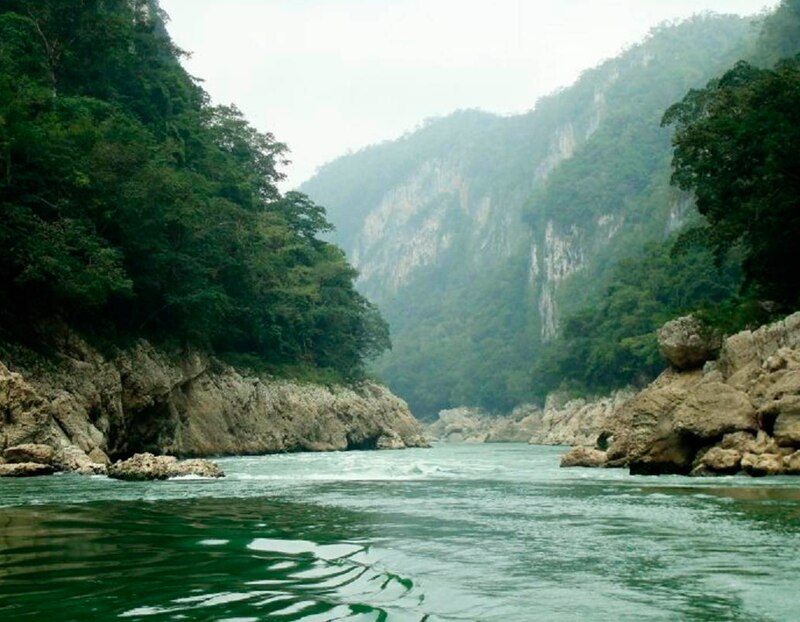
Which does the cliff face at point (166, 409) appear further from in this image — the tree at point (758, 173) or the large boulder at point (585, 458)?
the tree at point (758, 173)

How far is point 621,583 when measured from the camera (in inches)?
231

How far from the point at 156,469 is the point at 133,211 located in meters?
14.0

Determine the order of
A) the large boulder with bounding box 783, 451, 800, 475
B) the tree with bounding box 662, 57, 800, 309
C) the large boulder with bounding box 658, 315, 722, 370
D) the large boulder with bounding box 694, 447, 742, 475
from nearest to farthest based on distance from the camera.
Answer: the large boulder with bounding box 783, 451, 800, 475 → the large boulder with bounding box 694, 447, 742, 475 → the tree with bounding box 662, 57, 800, 309 → the large boulder with bounding box 658, 315, 722, 370

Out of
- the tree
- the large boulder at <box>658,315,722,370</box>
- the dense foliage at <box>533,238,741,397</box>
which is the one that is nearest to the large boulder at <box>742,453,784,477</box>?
the tree

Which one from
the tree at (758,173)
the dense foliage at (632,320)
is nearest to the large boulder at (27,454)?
the tree at (758,173)

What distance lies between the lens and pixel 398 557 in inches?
278

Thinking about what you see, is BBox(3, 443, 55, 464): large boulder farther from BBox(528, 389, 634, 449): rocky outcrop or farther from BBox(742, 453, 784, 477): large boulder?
BBox(528, 389, 634, 449): rocky outcrop

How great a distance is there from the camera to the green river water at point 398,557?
5.09m

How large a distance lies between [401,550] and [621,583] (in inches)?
88.5

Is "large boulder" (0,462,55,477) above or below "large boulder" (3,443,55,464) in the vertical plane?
below

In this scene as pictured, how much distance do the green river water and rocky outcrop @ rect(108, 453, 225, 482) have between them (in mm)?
3780

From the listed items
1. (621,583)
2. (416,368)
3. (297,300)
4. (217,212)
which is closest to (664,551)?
(621,583)

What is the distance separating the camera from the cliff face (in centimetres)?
2031

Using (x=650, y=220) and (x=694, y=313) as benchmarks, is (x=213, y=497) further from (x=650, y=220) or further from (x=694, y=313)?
(x=650, y=220)
